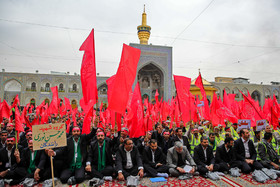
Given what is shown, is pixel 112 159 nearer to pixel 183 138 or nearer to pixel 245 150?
pixel 183 138

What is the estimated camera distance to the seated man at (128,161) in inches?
148

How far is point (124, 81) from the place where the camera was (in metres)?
3.99

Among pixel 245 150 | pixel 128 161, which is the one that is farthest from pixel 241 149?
pixel 128 161

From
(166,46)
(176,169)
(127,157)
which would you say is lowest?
(176,169)

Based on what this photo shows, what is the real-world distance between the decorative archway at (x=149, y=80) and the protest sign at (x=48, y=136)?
19.5 m

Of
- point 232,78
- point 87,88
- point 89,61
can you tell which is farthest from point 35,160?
point 232,78

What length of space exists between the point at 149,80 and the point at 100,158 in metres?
19.6

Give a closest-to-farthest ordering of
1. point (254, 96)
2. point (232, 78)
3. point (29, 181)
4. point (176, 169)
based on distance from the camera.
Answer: point (29, 181), point (176, 169), point (254, 96), point (232, 78)

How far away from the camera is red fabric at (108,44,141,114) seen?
381 centimetres

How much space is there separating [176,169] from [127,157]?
105 cm

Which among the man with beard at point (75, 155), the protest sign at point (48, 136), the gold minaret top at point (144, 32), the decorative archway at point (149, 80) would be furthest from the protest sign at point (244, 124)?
the gold minaret top at point (144, 32)

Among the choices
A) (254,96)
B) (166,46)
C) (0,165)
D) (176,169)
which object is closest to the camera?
(0,165)

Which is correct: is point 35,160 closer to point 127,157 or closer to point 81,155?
point 81,155

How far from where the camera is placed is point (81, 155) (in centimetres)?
390
